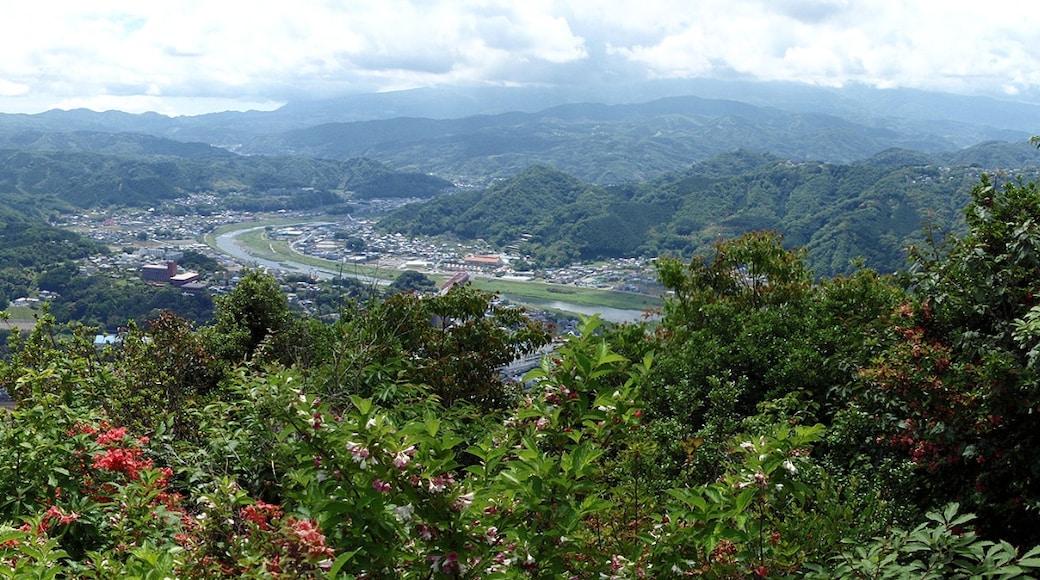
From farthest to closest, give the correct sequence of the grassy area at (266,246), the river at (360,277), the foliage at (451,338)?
the grassy area at (266,246), the river at (360,277), the foliage at (451,338)

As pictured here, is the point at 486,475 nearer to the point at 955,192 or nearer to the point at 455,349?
the point at 455,349

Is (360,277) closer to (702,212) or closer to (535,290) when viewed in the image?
(535,290)

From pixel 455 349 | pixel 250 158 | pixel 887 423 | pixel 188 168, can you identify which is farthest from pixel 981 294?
pixel 250 158

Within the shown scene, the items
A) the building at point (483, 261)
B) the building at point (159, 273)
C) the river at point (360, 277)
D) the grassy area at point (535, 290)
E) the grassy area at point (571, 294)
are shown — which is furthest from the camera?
the building at point (483, 261)

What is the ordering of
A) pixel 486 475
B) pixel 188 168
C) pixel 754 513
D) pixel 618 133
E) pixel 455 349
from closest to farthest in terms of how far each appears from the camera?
pixel 486 475, pixel 754 513, pixel 455 349, pixel 188 168, pixel 618 133

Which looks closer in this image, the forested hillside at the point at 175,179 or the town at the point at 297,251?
the town at the point at 297,251

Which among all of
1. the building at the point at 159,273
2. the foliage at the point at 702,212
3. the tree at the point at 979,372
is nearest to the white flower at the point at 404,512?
the tree at the point at 979,372

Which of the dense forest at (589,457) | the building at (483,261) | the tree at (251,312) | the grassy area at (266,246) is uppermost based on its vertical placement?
the dense forest at (589,457)

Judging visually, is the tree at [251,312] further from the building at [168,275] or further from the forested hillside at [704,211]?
the forested hillside at [704,211]
